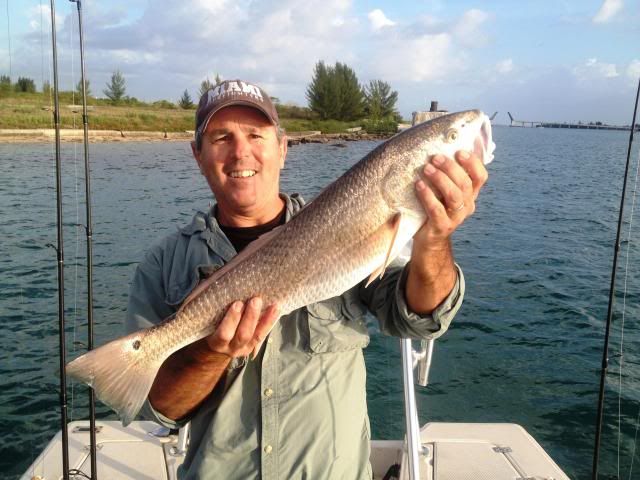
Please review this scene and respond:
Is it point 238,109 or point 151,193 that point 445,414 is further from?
point 151,193

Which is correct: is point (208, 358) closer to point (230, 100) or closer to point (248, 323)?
point (248, 323)

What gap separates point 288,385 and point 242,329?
403 mm

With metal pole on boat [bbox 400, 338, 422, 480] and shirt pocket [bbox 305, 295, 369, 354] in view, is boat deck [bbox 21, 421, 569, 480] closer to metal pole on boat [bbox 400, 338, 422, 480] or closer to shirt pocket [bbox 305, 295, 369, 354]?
metal pole on boat [bbox 400, 338, 422, 480]

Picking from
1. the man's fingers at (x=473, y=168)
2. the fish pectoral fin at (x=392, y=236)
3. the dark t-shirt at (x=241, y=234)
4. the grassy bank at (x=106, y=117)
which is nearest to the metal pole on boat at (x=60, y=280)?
the dark t-shirt at (x=241, y=234)

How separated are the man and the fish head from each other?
0.17 metres

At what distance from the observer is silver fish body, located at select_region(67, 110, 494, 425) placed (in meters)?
2.60

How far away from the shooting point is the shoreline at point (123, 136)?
4594 centimetres

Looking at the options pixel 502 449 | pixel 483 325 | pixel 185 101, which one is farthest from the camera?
pixel 185 101

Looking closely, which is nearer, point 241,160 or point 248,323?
point 248,323

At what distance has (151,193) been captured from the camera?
25.0m

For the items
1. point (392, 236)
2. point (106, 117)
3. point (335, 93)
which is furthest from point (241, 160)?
point (335, 93)

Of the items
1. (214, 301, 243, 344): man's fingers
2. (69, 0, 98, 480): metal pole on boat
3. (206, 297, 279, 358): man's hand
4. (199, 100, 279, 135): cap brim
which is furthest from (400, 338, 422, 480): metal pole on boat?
(69, 0, 98, 480): metal pole on boat

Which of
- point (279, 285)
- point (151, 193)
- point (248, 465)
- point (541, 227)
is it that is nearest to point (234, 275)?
point (279, 285)

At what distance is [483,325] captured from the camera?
1038 cm
